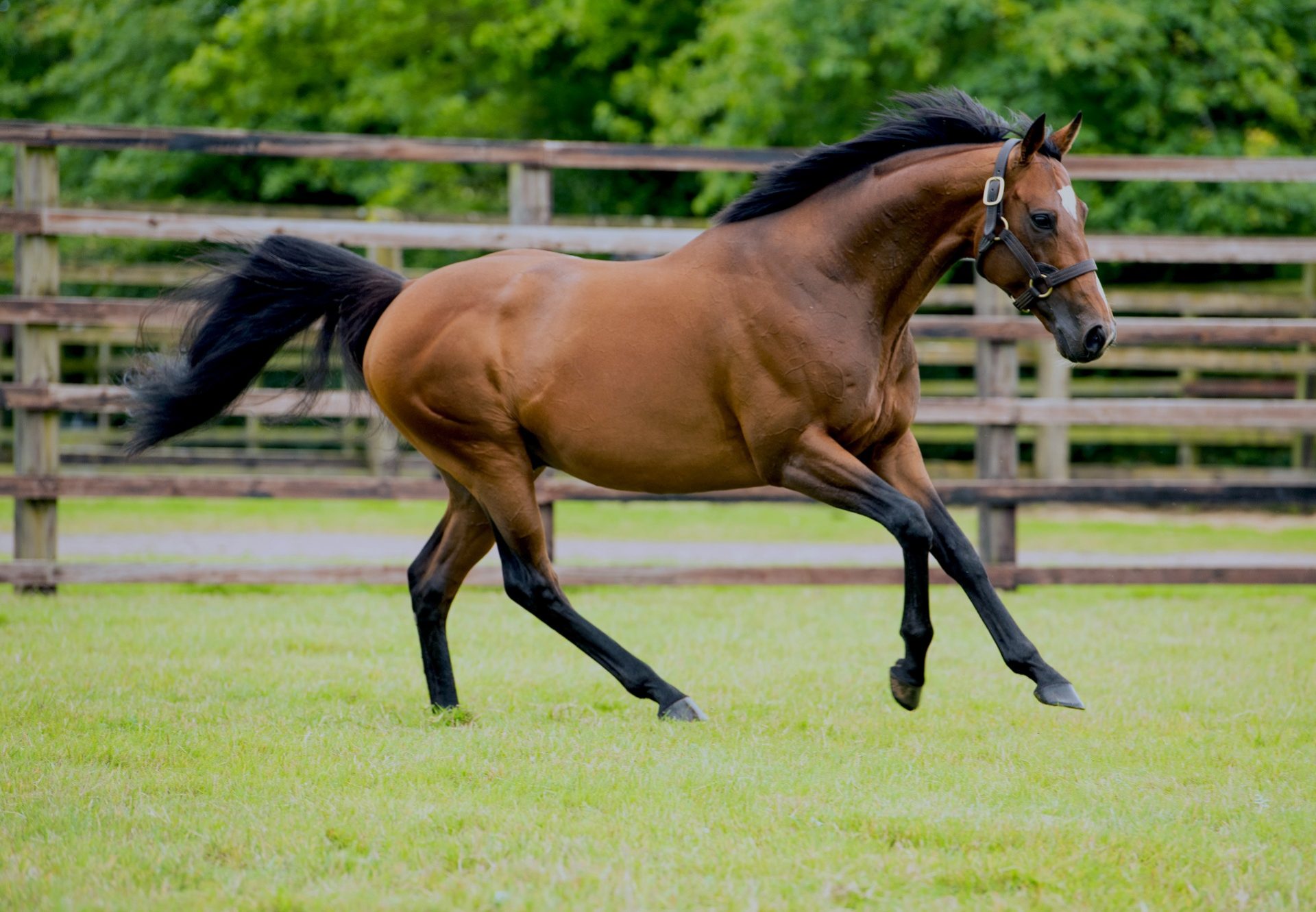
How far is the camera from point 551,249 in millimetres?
7988

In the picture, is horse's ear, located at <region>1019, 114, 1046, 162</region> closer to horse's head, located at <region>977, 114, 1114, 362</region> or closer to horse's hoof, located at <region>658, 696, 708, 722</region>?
horse's head, located at <region>977, 114, 1114, 362</region>

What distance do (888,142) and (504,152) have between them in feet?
11.8

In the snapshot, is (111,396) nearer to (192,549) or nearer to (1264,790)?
(192,549)

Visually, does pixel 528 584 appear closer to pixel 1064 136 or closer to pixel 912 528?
pixel 912 528

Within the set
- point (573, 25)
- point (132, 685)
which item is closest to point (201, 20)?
point (573, 25)

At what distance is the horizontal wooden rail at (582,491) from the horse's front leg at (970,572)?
2.74 m

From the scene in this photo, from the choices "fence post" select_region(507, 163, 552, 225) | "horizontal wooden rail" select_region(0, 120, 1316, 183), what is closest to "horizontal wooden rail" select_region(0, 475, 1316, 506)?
"fence post" select_region(507, 163, 552, 225)

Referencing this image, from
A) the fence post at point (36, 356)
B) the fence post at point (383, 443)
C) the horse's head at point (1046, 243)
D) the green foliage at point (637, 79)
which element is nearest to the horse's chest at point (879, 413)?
the horse's head at point (1046, 243)

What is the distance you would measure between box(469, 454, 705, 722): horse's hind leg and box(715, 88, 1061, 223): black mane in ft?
4.19

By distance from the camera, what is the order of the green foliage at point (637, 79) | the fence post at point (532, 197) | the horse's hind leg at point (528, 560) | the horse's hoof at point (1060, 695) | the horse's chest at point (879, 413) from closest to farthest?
the horse's hoof at point (1060, 695) → the horse's chest at point (879, 413) → the horse's hind leg at point (528, 560) → the fence post at point (532, 197) → the green foliage at point (637, 79)

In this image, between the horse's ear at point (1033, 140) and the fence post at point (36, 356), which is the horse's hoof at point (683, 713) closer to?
the horse's ear at point (1033, 140)

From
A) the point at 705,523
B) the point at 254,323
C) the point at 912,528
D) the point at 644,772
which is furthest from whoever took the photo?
the point at 705,523

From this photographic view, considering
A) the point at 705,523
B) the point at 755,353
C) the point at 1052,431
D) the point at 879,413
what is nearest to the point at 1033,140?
the point at 879,413

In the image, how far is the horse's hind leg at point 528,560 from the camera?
5.04 m
